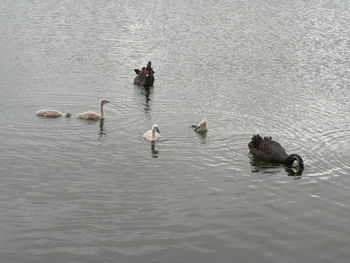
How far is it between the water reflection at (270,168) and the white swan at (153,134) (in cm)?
260

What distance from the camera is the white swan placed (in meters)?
15.2

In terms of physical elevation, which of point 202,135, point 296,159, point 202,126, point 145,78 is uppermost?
point 145,78

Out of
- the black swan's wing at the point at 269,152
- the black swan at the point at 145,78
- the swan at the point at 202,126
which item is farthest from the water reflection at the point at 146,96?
the black swan's wing at the point at 269,152

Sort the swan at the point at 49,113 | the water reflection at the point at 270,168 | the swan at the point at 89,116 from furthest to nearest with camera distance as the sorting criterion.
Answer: the swan at the point at 89,116, the swan at the point at 49,113, the water reflection at the point at 270,168

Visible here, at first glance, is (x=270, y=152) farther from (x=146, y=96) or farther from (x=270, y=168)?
(x=146, y=96)

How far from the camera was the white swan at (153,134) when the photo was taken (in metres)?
15.2

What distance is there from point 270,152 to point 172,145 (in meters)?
2.62

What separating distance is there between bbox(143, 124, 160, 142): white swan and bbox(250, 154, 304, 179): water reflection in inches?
102

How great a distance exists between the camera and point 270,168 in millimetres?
14344

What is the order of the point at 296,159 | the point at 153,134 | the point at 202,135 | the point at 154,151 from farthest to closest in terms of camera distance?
the point at 202,135
the point at 153,134
the point at 154,151
the point at 296,159

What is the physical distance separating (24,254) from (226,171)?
5.60m

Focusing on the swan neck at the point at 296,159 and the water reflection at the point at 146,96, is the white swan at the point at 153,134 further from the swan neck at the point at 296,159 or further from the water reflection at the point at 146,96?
the swan neck at the point at 296,159

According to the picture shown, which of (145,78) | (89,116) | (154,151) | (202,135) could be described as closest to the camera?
(154,151)

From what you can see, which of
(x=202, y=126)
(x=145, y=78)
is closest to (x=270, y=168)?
(x=202, y=126)
